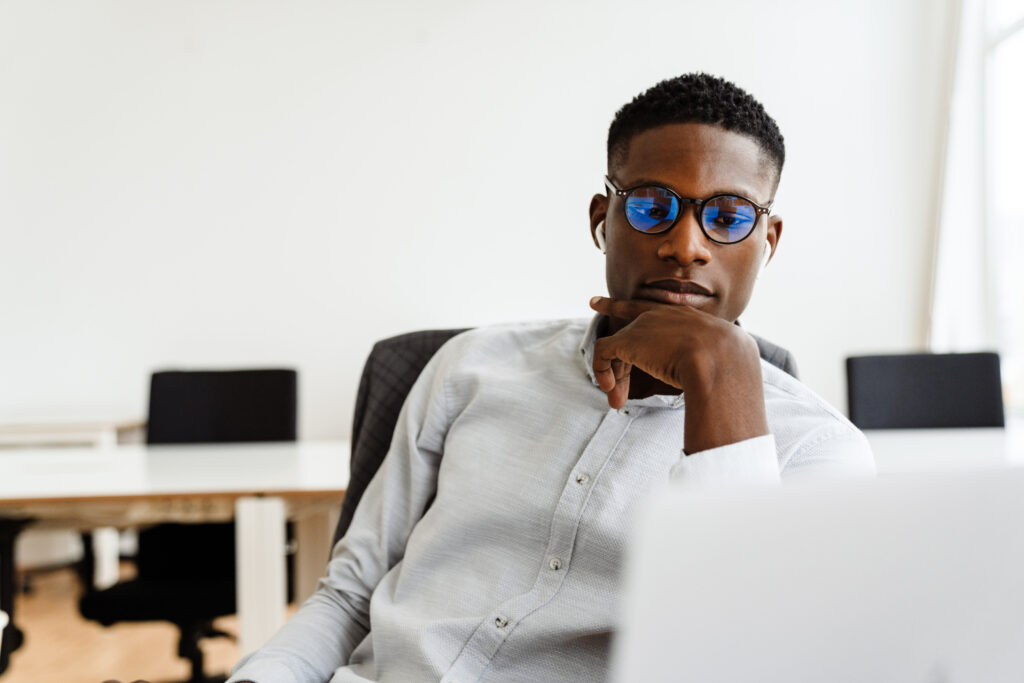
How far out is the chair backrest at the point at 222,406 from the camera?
2.61 metres

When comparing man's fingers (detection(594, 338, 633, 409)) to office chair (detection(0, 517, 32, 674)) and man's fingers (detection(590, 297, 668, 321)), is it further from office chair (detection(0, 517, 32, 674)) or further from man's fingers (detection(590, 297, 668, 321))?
office chair (detection(0, 517, 32, 674))

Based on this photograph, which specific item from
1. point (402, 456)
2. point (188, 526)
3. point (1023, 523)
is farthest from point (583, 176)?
point (1023, 523)

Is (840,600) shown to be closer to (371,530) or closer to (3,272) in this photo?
(371,530)

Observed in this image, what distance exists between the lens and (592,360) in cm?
106

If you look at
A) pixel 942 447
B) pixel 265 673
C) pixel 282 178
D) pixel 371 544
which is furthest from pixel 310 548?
pixel 282 178

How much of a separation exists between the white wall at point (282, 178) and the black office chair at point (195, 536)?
1.58m

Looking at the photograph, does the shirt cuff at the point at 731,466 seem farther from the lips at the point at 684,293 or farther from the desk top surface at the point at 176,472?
the desk top surface at the point at 176,472

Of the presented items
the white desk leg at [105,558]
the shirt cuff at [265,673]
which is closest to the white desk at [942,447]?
the shirt cuff at [265,673]

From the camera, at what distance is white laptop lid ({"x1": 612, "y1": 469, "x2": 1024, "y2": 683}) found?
15.9 inches

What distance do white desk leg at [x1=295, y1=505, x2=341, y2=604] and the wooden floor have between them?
570 millimetres

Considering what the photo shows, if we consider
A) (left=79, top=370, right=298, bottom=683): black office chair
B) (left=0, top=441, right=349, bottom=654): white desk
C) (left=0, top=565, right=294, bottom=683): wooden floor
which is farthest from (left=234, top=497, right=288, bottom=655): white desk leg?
(left=0, top=565, right=294, bottom=683): wooden floor

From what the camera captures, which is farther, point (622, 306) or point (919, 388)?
point (919, 388)

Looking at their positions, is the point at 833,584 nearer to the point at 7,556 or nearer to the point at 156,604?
the point at 156,604

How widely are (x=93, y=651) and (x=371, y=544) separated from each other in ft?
7.96
